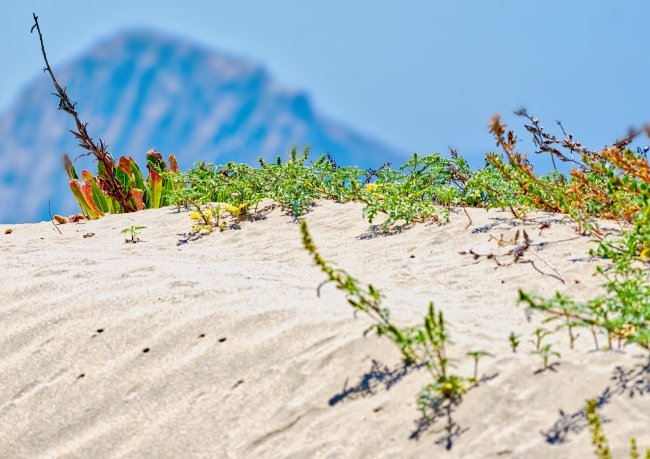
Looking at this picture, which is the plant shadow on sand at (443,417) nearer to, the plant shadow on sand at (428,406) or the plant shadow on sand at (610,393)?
the plant shadow on sand at (428,406)

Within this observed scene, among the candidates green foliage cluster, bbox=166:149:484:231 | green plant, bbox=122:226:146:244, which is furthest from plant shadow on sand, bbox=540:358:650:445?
green plant, bbox=122:226:146:244

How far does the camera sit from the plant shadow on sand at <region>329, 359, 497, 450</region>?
2.44m

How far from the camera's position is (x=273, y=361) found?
304 centimetres

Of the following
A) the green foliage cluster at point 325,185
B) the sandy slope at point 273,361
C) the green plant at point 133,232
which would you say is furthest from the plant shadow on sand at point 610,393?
the green plant at point 133,232

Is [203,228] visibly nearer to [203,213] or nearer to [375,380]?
[203,213]

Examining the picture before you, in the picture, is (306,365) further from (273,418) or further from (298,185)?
(298,185)

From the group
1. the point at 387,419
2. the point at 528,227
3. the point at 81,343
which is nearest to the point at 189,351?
the point at 81,343

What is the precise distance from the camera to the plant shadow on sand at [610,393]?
7.64 ft

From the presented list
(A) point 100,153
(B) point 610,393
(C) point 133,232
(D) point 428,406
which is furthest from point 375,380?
(A) point 100,153

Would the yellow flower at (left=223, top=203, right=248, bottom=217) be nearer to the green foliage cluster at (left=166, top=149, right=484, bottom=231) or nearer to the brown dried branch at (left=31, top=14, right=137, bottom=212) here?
the green foliage cluster at (left=166, top=149, right=484, bottom=231)

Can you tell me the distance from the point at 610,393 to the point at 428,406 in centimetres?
59

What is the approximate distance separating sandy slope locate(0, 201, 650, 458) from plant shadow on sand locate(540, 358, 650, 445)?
0.01 meters

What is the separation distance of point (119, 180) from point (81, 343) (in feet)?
14.0

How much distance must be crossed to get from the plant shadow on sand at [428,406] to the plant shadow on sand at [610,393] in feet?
0.92
